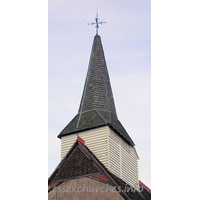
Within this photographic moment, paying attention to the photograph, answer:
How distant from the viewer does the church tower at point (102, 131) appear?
20.8 meters

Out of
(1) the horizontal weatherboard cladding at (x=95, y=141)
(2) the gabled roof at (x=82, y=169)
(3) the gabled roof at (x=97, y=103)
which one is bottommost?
(2) the gabled roof at (x=82, y=169)

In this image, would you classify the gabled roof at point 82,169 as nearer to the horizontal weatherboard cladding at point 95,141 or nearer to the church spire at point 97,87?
the horizontal weatherboard cladding at point 95,141

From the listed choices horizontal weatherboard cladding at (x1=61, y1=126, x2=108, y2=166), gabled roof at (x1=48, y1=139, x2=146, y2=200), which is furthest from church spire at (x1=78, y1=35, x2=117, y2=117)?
gabled roof at (x1=48, y1=139, x2=146, y2=200)

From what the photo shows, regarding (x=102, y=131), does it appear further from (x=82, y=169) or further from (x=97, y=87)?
(x=97, y=87)

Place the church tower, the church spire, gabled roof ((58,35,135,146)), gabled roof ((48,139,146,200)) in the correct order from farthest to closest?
the church spire, gabled roof ((58,35,135,146)), the church tower, gabled roof ((48,139,146,200))

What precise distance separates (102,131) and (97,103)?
318 centimetres

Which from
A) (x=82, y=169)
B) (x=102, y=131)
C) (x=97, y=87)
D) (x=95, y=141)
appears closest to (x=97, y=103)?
(x=97, y=87)

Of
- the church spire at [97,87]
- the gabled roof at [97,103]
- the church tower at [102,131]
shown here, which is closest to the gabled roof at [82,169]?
the church tower at [102,131]

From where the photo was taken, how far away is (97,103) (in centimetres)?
2398

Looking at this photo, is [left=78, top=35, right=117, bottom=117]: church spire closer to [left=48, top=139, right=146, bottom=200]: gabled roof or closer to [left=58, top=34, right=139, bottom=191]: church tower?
[left=58, top=34, right=139, bottom=191]: church tower

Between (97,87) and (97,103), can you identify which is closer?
(97,103)

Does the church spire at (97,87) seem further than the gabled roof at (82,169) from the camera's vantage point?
Yes

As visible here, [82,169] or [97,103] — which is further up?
[97,103]

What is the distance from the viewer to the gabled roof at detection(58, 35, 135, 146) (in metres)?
22.1
